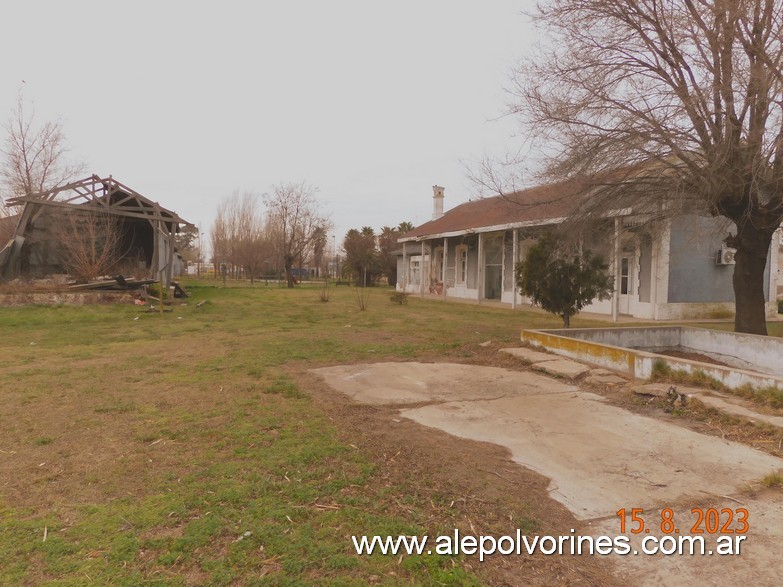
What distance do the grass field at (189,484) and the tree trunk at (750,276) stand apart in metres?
7.73

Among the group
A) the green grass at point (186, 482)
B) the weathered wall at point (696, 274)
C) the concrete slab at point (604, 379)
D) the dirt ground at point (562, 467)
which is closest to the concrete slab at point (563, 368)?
the concrete slab at point (604, 379)

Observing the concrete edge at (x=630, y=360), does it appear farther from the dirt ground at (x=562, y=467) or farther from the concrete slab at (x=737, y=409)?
the dirt ground at (x=562, y=467)

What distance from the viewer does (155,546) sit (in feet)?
7.75

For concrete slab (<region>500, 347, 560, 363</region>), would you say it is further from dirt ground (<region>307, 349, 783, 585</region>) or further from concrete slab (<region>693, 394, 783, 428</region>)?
concrete slab (<region>693, 394, 783, 428</region>)

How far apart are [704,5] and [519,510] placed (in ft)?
26.1

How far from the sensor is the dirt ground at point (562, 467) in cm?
231

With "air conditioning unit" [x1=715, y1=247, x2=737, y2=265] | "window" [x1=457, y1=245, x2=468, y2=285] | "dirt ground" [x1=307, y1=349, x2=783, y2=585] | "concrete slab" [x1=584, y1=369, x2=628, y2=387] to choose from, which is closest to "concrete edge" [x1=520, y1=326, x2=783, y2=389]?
"concrete slab" [x1=584, y1=369, x2=628, y2=387]

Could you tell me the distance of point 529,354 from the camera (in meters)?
7.76

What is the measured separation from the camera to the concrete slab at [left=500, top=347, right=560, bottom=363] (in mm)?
7387

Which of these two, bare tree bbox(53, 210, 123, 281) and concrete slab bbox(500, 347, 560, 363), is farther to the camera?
bare tree bbox(53, 210, 123, 281)

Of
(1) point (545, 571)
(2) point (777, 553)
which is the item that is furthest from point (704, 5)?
(1) point (545, 571)

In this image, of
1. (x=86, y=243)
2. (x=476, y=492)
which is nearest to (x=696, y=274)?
(x=476, y=492)

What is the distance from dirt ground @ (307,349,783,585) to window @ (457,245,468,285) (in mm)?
20688

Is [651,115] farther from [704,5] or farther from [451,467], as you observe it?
[451,467]
